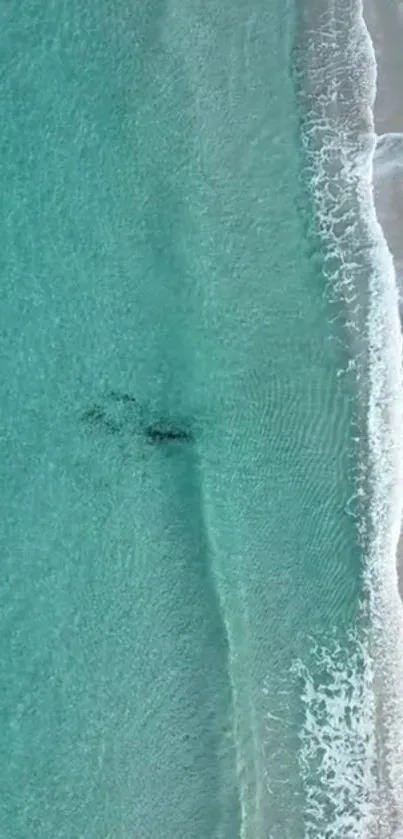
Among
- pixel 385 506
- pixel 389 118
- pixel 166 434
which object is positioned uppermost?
pixel 389 118

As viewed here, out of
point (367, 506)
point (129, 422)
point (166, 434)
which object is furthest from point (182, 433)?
point (367, 506)

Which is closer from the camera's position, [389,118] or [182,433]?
[182,433]

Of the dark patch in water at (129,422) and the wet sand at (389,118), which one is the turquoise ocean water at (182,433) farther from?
the wet sand at (389,118)

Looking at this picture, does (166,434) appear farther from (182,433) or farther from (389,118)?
(389,118)

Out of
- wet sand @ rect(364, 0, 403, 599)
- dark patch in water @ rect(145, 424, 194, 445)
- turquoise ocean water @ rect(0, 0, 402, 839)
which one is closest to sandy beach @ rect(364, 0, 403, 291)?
wet sand @ rect(364, 0, 403, 599)

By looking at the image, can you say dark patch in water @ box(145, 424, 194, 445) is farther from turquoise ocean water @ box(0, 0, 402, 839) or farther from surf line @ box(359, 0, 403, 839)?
surf line @ box(359, 0, 403, 839)

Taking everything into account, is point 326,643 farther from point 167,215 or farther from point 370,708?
point 167,215

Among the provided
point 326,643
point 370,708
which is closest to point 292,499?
point 326,643

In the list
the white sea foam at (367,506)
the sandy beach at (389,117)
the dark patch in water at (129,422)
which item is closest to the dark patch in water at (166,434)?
the dark patch in water at (129,422)
